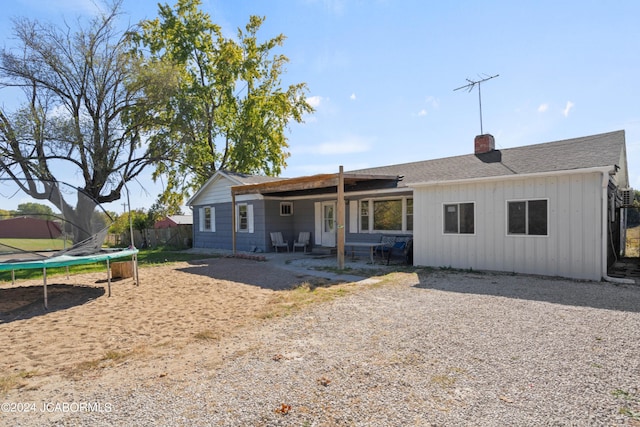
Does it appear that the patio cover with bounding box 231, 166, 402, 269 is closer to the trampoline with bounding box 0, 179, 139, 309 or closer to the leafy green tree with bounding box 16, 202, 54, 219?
the trampoline with bounding box 0, 179, 139, 309

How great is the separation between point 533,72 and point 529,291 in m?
7.09

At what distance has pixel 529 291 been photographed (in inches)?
282

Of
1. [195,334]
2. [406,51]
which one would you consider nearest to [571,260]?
[406,51]

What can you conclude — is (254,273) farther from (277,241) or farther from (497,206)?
(497,206)

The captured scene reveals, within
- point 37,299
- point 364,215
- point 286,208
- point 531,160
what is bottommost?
point 37,299

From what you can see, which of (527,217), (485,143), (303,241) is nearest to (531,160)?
(527,217)

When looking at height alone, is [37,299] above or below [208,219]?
below

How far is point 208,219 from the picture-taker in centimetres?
1909

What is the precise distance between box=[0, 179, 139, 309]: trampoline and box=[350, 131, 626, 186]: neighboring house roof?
335 inches

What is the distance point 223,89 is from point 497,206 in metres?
22.6

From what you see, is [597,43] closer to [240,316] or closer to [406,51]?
[406,51]

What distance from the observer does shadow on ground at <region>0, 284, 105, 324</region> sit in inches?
249

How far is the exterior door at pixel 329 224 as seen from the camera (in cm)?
1512

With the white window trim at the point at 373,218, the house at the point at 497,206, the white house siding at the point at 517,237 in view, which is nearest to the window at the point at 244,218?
the house at the point at 497,206
